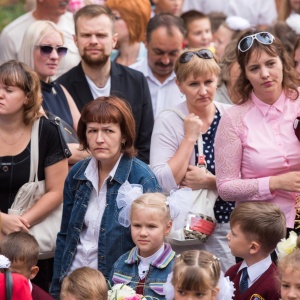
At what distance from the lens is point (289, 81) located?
733cm

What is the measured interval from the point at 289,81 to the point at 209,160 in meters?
0.92

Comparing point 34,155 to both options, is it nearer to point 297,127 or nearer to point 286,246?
point 297,127

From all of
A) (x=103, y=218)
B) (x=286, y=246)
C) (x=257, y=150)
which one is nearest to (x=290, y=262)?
(x=286, y=246)

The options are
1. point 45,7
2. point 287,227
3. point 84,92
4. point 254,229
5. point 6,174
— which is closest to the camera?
point 254,229

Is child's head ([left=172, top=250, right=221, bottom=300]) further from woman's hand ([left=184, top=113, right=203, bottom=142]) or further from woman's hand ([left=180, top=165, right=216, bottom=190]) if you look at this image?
woman's hand ([left=184, top=113, right=203, bottom=142])

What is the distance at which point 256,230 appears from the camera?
6699 mm

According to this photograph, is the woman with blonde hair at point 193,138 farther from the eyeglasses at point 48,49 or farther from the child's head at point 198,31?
the child's head at point 198,31

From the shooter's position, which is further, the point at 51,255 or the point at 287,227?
the point at 51,255

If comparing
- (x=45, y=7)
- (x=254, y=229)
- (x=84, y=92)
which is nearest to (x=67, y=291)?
(x=254, y=229)

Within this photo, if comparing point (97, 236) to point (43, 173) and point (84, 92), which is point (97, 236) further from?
point (84, 92)

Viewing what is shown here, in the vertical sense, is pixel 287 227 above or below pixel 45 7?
below

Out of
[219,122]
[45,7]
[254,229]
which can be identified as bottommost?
[254,229]

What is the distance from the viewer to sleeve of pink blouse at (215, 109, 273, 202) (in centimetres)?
711

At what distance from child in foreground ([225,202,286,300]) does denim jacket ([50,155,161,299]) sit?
2.54 ft
